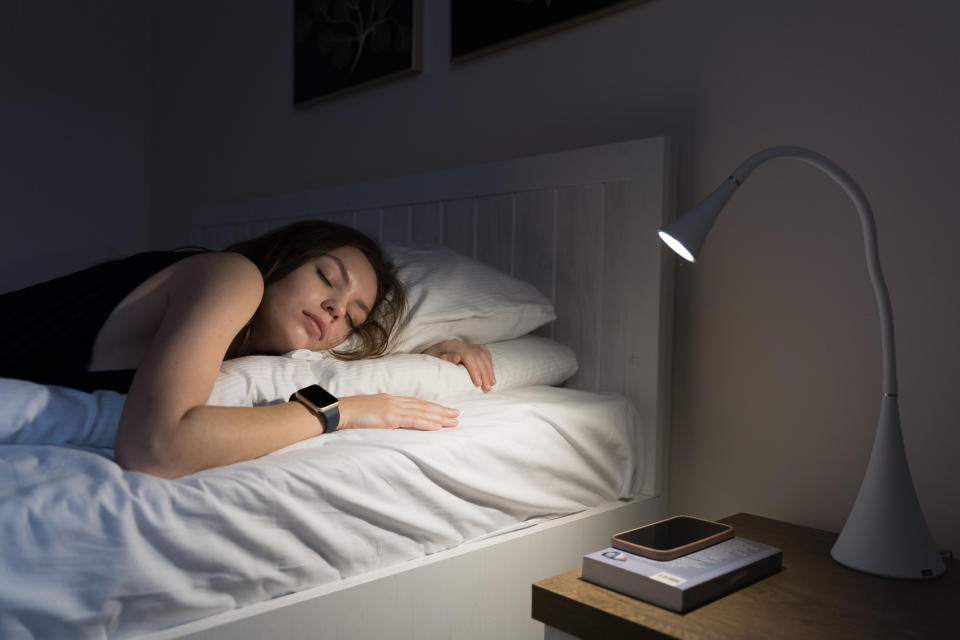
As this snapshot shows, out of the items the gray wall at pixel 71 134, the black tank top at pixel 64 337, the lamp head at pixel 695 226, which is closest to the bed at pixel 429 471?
the black tank top at pixel 64 337

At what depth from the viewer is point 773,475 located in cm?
131

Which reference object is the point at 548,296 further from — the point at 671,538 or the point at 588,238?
the point at 671,538

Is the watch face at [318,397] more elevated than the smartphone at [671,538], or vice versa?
the watch face at [318,397]

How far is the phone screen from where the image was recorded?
95cm

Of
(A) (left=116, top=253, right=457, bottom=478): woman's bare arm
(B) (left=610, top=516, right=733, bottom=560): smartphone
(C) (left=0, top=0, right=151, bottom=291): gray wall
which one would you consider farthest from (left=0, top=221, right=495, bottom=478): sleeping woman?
(C) (left=0, top=0, right=151, bottom=291): gray wall

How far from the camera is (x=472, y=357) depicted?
133 cm

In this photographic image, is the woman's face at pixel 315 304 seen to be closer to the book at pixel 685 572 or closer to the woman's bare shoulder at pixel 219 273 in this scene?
the woman's bare shoulder at pixel 219 273

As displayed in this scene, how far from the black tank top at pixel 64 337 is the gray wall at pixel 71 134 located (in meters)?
1.84

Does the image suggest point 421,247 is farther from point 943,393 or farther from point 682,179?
point 943,393

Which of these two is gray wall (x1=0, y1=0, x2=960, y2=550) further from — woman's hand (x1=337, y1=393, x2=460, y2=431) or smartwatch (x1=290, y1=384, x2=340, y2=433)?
smartwatch (x1=290, y1=384, x2=340, y2=433)

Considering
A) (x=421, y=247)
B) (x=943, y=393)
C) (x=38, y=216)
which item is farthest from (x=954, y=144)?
(x=38, y=216)

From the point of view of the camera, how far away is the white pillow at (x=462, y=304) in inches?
54.4

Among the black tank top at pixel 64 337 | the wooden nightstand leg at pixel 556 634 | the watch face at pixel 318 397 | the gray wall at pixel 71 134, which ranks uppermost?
the gray wall at pixel 71 134

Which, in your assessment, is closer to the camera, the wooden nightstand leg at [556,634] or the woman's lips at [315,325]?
the wooden nightstand leg at [556,634]
